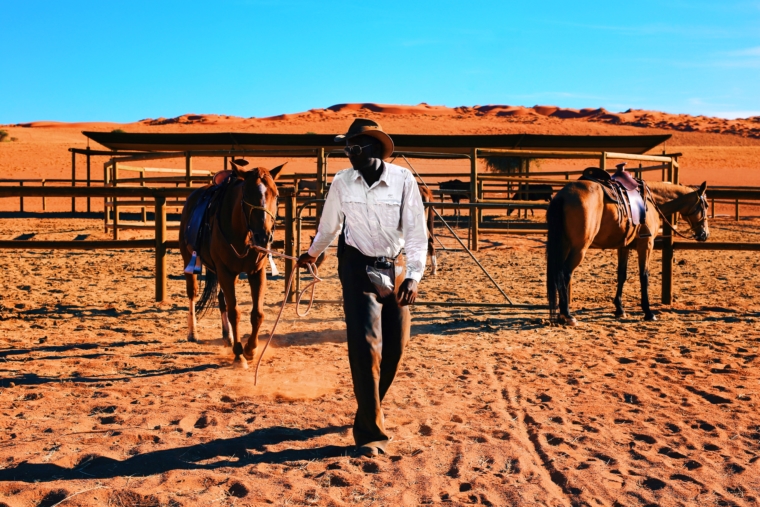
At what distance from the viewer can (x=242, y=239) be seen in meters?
5.48

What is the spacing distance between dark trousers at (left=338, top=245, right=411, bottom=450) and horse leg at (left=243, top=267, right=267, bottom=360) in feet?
6.89

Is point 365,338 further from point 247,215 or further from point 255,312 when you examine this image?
point 255,312

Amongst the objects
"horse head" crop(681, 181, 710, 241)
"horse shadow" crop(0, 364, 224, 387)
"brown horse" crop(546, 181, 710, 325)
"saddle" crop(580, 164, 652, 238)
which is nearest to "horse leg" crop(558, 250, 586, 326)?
"brown horse" crop(546, 181, 710, 325)

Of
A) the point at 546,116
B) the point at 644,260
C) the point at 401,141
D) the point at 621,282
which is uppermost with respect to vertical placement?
the point at 546,116

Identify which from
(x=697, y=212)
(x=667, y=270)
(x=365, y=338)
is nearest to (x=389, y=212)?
(x=365, y=338)

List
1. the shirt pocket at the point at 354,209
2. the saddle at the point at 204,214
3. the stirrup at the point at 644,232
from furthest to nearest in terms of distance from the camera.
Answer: the stirrup at the point at 644,232
the saddle at the point at 204,214
the shirt pocket at the point at 354,209

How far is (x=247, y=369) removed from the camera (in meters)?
5.31

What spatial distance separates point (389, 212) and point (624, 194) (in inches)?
208

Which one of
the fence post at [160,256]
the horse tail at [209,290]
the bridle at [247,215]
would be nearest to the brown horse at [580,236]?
the bridle at [247,215]

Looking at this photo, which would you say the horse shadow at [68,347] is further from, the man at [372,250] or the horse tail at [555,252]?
the horse tail at [555,252]

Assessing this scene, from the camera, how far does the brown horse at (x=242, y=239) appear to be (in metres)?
5.03

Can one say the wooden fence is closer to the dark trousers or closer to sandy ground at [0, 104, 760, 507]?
sandy ground at [0, 104, 760, 507]

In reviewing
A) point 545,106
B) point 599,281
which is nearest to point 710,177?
point 599,281

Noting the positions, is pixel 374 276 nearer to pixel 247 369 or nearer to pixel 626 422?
pixel 626 422
